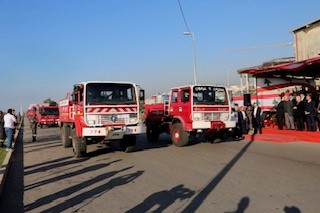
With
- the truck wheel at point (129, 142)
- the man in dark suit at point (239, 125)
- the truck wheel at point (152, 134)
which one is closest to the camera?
the truck wheel at point (129, 142)

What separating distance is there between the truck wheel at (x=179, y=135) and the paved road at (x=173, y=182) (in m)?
1.45

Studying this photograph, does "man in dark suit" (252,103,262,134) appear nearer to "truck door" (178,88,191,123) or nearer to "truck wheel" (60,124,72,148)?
"truck door" (178,88,191,123)

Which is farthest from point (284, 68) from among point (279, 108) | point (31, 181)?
point (31, 181)

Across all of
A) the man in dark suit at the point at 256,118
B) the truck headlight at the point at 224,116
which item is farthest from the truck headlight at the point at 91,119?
the man in dark suit at the point at 256,118

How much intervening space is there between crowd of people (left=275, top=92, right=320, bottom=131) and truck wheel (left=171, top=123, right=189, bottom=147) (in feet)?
16.9

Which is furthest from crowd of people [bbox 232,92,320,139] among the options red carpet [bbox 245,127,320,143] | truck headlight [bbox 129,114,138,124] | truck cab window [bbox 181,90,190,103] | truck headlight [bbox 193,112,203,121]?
truck headlight [bbox 129,114,138,124]

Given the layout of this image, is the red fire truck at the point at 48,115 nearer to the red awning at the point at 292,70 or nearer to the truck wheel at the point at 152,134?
the truck wheel at the point at 152,134

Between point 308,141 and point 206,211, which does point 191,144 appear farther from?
point 206,211

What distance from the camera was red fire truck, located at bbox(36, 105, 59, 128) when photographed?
3644 cm

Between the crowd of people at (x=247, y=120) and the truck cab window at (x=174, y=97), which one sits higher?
the truck cab window at (x=174, y=97)

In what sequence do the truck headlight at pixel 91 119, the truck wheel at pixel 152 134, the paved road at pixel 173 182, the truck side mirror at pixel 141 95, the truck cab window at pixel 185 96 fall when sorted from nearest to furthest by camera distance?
1. the paved road at pixel 173 182
2. the truck headlight at pixel 91 119
3. the truck side mirror at pixel 141 95
4. the truck cab window at pixel 185 96
5. the truck wheel at pixel 152 134

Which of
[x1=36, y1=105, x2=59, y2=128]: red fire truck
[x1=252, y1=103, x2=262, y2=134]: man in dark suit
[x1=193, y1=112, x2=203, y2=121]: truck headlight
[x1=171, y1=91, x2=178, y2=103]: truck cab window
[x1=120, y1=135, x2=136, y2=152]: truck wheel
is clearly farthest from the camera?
[x1=36, y1=105, x2=59, y2=128]: red fire truck

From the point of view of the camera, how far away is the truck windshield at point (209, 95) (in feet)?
46.0

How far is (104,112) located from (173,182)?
4.91m
